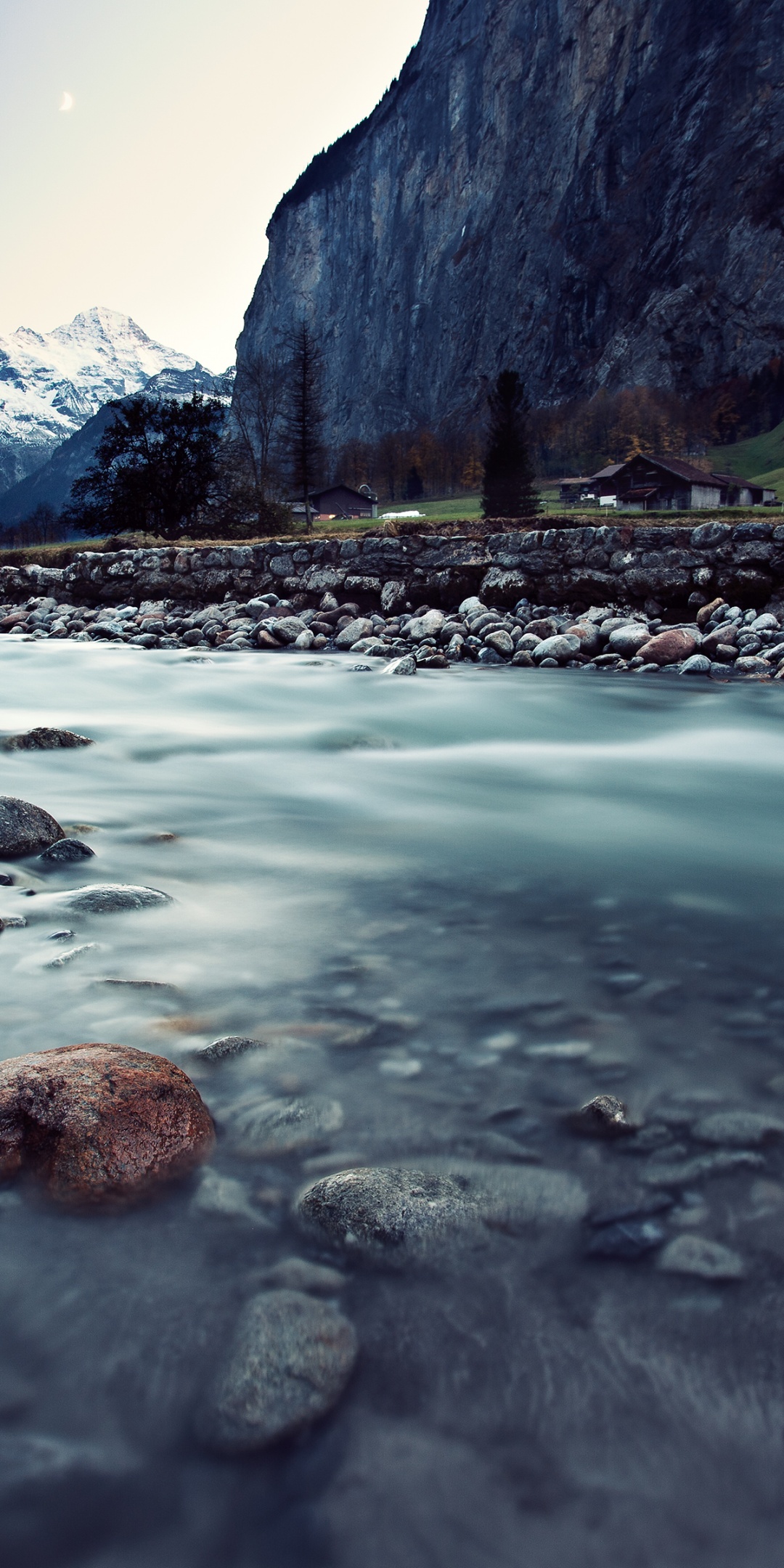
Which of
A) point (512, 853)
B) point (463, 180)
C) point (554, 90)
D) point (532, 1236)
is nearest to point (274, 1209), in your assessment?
point (532, 1236)

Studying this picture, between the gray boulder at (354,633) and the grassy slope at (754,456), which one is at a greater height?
the grassy slope at (754,456)

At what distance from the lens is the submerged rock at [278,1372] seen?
1.21m

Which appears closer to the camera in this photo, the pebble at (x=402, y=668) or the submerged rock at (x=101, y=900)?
the submerged rock at (x=101, y=900)

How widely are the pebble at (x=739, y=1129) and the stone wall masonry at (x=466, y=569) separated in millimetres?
11058

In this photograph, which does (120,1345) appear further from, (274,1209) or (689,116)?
(689,116)

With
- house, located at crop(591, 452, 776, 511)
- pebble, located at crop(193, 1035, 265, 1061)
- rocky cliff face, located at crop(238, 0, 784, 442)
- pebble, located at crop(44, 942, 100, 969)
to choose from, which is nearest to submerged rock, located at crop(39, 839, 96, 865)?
pebble, located at crop(44, 942, 100, 969)

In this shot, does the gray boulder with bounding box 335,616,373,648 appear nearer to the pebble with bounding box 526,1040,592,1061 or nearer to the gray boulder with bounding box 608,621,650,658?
the gray boulder with bounding box 608,621,650,658

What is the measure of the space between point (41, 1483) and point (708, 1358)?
37.9 inches

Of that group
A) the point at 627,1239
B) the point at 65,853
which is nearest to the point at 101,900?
the point at 65,853

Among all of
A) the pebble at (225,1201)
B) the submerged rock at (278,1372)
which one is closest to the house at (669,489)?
the pebble at (225,1201)

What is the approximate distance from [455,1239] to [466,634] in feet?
36.2

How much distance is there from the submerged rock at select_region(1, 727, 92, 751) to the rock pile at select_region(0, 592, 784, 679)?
474cm

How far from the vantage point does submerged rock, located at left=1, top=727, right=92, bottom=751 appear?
5.75m

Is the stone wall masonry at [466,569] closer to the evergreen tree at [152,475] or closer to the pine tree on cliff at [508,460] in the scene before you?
the evergreen tree at [152,475]
